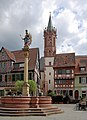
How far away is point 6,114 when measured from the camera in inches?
826

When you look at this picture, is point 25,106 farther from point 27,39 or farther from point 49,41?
point 49,41

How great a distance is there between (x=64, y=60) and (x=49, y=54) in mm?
9244

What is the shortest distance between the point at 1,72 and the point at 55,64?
14083mm

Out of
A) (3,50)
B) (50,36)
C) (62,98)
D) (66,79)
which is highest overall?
(50,36)

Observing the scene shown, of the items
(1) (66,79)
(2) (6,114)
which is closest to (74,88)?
(1) (66,79)

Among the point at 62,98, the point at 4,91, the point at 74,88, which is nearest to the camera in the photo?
the point at 62,98

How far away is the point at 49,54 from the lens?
75.7 m

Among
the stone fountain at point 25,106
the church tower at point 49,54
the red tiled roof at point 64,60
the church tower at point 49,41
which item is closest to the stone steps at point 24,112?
the stone fountain at point 25,106

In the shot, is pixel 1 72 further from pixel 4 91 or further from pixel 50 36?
pixel 50 36

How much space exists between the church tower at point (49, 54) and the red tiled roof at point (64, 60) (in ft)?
12.1

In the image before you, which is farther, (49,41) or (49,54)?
(49,41)

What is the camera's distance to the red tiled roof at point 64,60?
2594 inches

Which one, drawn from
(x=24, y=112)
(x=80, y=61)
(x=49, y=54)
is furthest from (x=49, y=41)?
(x=24, y=112)

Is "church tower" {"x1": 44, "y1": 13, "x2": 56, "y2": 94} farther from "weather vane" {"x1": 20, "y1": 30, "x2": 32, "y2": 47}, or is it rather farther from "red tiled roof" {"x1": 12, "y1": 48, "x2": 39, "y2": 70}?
"weather vane" {"x1": 20, "y1": 30, "x2": 32, "y2": 47}
